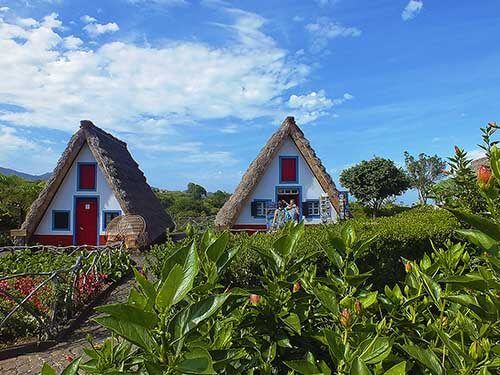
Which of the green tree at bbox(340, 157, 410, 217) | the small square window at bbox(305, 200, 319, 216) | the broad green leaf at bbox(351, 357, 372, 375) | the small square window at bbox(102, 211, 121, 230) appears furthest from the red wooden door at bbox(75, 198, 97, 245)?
the broad green leaf at bbox(351, 357, 372, 375)

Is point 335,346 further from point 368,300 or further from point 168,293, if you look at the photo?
point 168,293

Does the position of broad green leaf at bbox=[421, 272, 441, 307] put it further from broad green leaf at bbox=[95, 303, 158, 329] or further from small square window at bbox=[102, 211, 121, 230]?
small square window at bbox=[102, 211, 121, 230]

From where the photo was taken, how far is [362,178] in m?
23.7

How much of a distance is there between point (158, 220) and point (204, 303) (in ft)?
56.0

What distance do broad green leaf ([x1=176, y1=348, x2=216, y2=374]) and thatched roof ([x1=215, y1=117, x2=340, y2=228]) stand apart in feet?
50.0

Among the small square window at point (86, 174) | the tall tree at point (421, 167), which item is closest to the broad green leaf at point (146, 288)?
the small square window at point (86, 174)

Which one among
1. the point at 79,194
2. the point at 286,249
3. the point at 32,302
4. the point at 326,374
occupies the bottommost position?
the point at 32,302

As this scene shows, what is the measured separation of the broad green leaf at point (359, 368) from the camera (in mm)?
933

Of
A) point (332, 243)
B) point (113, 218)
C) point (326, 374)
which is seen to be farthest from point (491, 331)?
point (113, 218)

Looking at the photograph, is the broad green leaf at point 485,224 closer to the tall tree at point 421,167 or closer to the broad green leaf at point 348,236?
the broad green leaf at point 348,236

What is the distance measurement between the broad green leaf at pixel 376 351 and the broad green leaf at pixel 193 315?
35 centimetres

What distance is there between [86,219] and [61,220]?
3.07 ft

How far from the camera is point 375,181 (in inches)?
907

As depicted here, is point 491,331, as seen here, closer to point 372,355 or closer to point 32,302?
point 372,355
